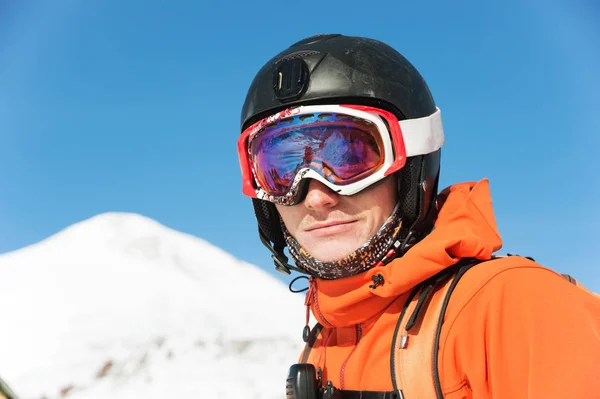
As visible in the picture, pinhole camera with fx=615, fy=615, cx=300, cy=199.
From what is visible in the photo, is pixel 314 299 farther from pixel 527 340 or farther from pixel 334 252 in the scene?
pixel 527 340

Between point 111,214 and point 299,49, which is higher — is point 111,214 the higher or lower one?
the lower one

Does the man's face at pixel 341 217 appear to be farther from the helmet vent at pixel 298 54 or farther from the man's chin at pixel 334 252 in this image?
the helmet vent at pixel 298 54

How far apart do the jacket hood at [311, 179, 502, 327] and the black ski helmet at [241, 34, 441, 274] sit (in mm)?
153

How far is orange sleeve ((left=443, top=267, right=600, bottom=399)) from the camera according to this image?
1.81m

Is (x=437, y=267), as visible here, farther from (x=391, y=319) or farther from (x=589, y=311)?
(x=589, y=311)

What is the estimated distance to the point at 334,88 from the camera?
2.63 metres

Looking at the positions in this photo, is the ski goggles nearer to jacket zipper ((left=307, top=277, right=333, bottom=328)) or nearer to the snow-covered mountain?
jacket zipper ((left=307, top=277, right=333, bottom=328))

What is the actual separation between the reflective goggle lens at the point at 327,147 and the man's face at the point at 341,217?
0.08 meters

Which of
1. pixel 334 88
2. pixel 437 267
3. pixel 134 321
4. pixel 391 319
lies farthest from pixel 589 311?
pixel 134 321

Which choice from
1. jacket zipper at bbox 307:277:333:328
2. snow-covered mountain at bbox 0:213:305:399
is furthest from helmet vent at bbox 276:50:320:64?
snow-covered mountain at bbox 0:213:305:399

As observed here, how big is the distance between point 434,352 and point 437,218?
0.71 metres

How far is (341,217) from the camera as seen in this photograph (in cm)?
259

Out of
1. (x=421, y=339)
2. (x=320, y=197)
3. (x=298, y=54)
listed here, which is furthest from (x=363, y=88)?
(x=421, y=339)

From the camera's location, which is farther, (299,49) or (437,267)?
(299,49)
